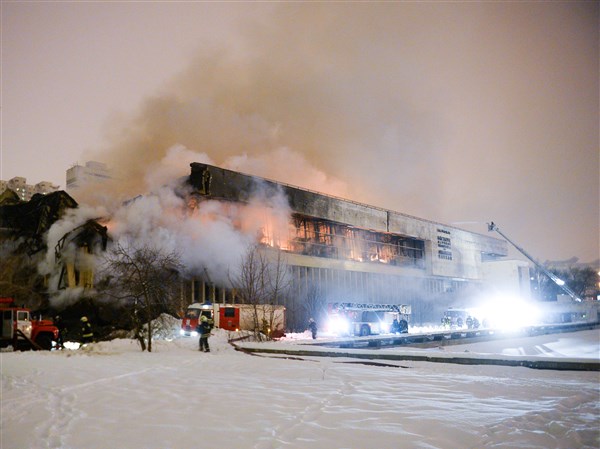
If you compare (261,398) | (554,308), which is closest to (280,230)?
(261,398)

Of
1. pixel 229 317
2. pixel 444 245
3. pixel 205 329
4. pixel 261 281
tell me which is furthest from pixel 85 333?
pixel 444 245

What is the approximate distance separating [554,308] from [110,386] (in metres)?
55.7

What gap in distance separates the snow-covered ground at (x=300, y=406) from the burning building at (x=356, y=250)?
23.0 metres

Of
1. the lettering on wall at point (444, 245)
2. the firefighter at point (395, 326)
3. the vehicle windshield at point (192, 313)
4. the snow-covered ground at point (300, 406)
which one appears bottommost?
the firefighter at point (395, 326)

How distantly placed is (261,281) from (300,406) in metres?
22.1

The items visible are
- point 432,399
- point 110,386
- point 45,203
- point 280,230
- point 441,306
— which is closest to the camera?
point 432,399

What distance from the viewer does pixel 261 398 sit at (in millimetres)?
8203

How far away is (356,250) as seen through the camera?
46.0 meters

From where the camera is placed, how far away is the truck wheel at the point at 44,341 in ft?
67.6

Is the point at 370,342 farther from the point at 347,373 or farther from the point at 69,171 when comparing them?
the point at 69,171

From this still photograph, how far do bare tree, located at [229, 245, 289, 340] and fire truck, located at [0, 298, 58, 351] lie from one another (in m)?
10.7

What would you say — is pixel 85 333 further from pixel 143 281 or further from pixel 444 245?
pixel 444 245

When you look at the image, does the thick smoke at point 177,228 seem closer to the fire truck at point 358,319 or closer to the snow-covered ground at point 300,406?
the fire truck at point 358,319

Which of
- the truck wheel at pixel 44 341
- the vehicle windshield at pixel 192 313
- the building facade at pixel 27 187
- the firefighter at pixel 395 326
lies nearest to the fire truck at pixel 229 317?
the vehicle windshield at pixel 192 313
